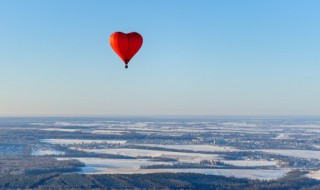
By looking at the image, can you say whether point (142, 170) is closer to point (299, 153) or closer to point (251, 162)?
point (251, 162)

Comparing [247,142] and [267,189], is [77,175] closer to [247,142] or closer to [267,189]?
[267,189]

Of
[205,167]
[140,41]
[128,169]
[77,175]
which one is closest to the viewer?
[140,41]

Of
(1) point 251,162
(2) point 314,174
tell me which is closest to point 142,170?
(2) point 314,174

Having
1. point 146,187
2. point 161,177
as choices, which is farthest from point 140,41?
point 161,177

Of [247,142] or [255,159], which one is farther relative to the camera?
[247,142]

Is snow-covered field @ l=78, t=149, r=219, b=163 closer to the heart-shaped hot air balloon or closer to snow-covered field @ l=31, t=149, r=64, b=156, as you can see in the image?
snow-covered field @ l=31, t=149, r=64, b=156

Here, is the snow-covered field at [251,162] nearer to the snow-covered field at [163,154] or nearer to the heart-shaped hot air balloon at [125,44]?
the snow-covered field at [163,154]

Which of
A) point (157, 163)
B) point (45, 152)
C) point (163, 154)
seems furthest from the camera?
point (45, 152)

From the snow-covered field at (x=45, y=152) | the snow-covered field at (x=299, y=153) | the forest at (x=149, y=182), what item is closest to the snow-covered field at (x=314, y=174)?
the forest at (x=149, y=182)
